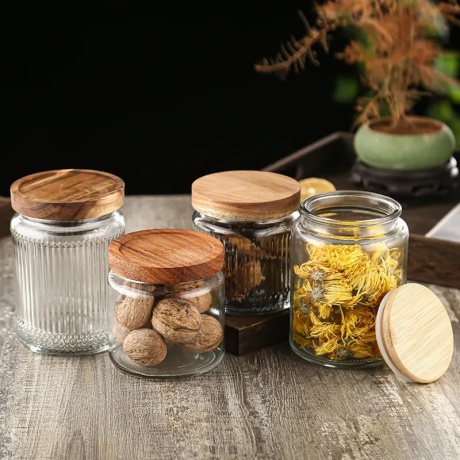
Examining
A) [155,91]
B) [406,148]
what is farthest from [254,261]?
[155,91]

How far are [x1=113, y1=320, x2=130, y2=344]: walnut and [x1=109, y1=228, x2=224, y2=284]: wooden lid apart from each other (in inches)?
2.9

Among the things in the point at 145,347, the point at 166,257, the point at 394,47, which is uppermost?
the point at 394,47

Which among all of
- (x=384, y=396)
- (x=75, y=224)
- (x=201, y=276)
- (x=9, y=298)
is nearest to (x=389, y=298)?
(x=384, y=396)

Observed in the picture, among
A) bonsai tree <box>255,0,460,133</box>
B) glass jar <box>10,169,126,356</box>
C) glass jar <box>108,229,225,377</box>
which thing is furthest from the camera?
bonsai tree <box>255,0,460,133</box>

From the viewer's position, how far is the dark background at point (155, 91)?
118 inches

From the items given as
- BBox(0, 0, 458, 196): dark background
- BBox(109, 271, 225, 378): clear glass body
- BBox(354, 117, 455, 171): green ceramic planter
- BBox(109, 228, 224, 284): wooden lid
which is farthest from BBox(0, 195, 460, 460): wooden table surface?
BBox(0, 0, 458, 196): dark background

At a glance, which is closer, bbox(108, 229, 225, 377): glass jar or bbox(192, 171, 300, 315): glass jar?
bbox(108, 229, 225, 377): glass jar

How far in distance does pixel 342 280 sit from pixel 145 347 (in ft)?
0.87

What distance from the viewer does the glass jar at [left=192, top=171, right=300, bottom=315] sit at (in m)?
1.39

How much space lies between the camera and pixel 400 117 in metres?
2.08

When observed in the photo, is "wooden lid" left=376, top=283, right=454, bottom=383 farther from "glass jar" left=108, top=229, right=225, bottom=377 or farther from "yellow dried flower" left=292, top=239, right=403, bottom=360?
"glass jar" left=108, top=229, right=225, bottom=377

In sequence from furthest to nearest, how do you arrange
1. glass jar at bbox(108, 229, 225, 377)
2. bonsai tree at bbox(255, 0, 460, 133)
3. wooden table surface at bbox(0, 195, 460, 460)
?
1. bonsai tree at bbox(255, 0, 460, 133)
2. glass jar at bbox(108, 229, 225, 377)
3. wooden table surface at bbox(0, 195, 460, 460)

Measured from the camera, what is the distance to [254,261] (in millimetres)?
1412

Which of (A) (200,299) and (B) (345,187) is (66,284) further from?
(B) (345,187)
